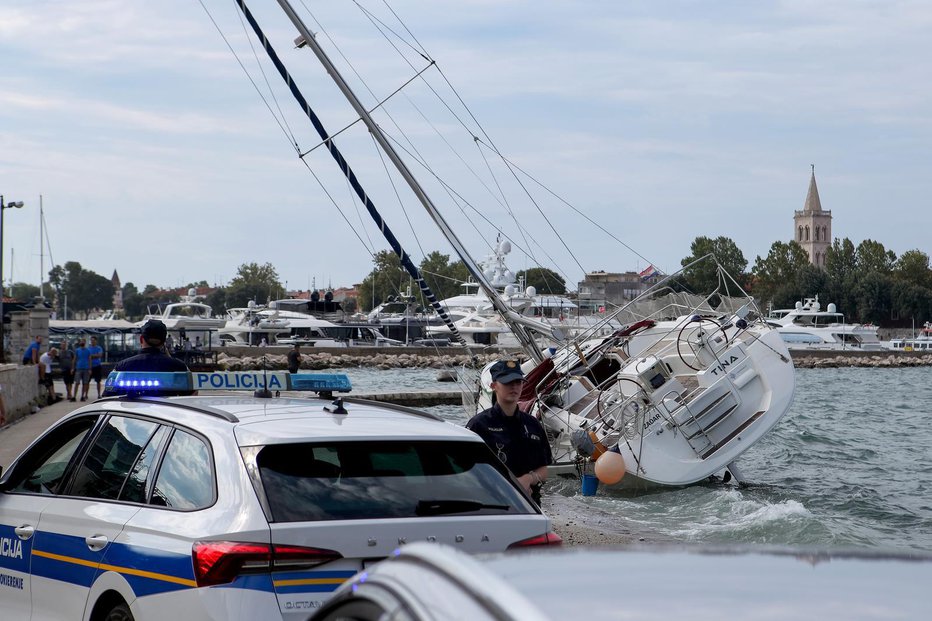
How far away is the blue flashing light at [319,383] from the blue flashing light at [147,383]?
1.96 ft

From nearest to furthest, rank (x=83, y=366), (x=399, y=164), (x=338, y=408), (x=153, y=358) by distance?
(x=338, y=408) < (x=153, y=358) < (x=399, y=164) < (x=83, y=366)

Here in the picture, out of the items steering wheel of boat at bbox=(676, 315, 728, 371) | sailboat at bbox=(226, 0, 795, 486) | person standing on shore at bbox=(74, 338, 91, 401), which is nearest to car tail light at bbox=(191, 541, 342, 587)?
sailboat at bbox=(226, 0, 795, 486)

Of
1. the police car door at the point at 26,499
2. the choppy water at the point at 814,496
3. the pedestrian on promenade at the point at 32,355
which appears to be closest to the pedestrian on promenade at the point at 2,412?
the choppy water at the point at 814,496

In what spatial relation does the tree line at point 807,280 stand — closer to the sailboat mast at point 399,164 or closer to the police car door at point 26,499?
the sailboat mast at point 399,164

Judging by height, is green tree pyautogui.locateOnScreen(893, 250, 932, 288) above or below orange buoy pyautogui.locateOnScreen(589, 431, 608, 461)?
above

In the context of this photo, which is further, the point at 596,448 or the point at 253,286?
the point at 253,286

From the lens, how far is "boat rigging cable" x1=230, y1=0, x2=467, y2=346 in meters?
24.1

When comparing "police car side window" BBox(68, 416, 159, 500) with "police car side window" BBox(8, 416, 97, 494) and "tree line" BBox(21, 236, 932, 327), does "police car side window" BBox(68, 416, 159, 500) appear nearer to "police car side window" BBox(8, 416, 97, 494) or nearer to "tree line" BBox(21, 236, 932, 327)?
"police car side window" BBox(8, 416, 97, 494)

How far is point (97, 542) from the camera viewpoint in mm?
5516

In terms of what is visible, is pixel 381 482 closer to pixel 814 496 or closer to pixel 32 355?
pixel 814 496

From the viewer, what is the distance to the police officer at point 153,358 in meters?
8.78

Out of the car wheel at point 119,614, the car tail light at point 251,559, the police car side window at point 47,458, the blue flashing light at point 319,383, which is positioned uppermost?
the blue flashing light at point 319,383

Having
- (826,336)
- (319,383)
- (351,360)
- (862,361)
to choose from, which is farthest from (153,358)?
(826,336)

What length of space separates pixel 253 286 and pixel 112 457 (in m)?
180
